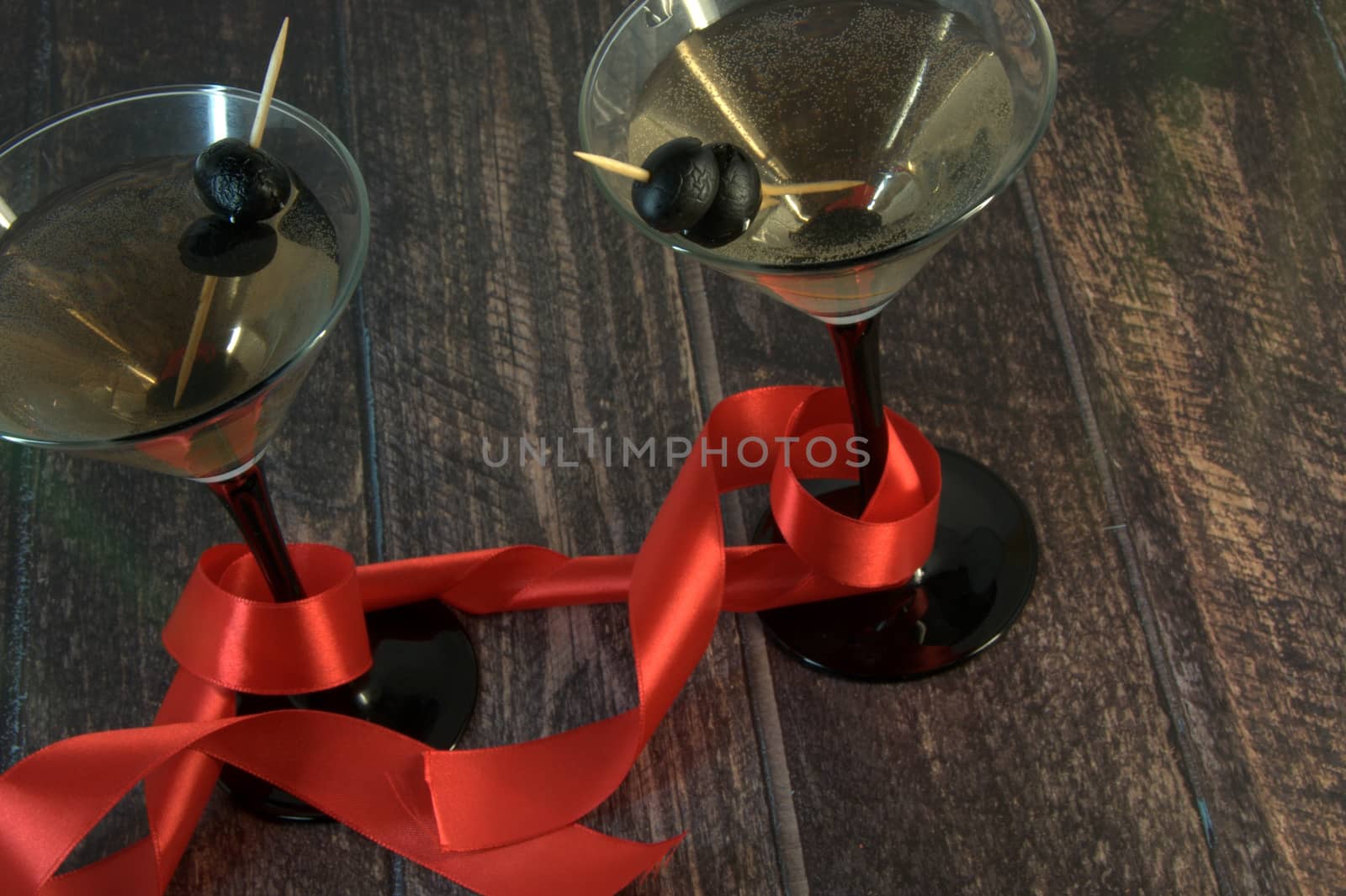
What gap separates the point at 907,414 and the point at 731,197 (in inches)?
17.6

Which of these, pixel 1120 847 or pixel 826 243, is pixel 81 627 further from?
pixel 1120 847

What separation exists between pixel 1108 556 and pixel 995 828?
0.23m

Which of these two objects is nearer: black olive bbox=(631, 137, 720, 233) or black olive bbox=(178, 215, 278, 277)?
black olive bbox=(631, 137, 720, 233)

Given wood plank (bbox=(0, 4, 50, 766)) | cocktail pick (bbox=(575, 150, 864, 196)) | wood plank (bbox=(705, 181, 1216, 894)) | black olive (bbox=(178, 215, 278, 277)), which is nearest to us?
cocktail pick (bbox=(575, 150, 864, 196))

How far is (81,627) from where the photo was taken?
1027 mm

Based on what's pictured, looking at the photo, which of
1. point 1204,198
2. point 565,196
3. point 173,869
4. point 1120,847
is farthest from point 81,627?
point 1204,198

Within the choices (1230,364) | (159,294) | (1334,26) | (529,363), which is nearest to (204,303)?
(159,294)

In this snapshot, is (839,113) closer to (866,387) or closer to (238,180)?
(866,387)

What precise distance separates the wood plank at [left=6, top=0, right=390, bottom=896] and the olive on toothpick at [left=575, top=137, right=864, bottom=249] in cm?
49

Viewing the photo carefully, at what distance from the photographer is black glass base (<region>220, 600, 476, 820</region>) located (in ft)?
Answer: 3.12

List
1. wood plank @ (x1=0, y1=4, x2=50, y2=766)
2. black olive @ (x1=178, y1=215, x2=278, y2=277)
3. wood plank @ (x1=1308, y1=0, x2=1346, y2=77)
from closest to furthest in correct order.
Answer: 1. black olive @ (x1=178, y1=215, x2=278, y2=277)
2. wood plank @ (x1=0, y1=4, x2=50, y2=766)
3. wood plank @ (x1=1308, y1=0, x2=1346, y2=77)

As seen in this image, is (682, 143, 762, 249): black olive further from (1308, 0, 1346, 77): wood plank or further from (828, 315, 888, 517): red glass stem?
(1308, 0, 1346, 77): wood plank

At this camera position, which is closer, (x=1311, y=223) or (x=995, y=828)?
(x=995, y=828)

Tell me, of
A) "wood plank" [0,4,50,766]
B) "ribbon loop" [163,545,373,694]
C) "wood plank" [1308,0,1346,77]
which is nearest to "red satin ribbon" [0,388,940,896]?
"ribbon loop" [163,545,373,694]
